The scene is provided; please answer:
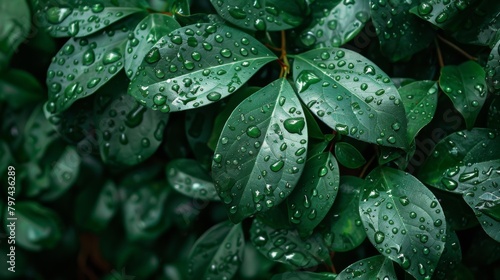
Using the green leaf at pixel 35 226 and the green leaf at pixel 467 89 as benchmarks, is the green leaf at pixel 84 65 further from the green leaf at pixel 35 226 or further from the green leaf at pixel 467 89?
the green leaf at pixel 467 89

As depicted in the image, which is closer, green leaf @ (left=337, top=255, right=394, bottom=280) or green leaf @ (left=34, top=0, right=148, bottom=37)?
green leaf @ (left=337, top=255, right=394, bottom=280)

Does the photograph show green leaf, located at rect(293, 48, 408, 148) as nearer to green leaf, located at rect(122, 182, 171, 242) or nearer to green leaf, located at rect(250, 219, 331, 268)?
green leaf, located at rect(250, 219, 331, 268)

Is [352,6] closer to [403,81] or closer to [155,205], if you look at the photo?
[403,81]

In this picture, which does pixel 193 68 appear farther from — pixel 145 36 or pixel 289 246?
pixel 289 246

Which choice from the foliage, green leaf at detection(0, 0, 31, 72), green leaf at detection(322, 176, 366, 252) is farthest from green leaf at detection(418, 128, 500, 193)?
green leaf at detection(0, 0, 31, 72)

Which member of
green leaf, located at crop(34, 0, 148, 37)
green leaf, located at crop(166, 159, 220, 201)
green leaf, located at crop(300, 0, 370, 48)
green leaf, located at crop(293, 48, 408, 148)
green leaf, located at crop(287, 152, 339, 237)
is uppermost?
Result: green leaf, located at crop(300, 0, 370, 48)

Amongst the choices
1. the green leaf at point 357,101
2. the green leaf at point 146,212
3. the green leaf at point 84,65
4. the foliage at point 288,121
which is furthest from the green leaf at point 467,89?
the green leaf at point 146,212
